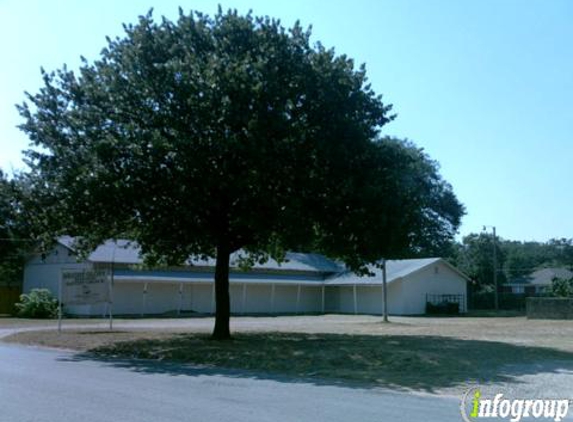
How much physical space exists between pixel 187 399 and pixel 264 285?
44711 mm

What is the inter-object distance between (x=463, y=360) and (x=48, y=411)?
10650 mm

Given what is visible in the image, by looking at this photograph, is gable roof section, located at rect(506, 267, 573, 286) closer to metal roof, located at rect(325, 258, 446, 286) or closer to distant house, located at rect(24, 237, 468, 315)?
distant house, located at rect(24, 237, 468, 315)

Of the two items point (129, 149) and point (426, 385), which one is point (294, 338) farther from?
point (426, 385)

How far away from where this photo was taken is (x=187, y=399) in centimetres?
1141

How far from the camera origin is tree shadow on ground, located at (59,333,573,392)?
584 inches

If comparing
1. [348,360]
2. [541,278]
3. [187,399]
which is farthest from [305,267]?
[187,399]

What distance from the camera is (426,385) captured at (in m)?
13.7

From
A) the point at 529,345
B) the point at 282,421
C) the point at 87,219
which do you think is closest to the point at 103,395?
the point at 282,421

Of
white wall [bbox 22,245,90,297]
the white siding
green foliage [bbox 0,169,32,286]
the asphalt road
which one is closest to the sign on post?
the asphalt road

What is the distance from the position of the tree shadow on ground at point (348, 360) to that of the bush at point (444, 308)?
3327cm

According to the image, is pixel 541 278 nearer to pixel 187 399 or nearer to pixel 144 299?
pixel 144 299

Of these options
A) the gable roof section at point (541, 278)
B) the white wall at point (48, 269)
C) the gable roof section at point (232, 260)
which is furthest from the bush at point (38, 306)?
the gable roof section at point (541, 278)

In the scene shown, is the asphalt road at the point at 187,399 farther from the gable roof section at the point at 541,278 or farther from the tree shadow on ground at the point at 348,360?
the gable roof section at the point at 541,278

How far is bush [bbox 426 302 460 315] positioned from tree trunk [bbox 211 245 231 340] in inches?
1358
